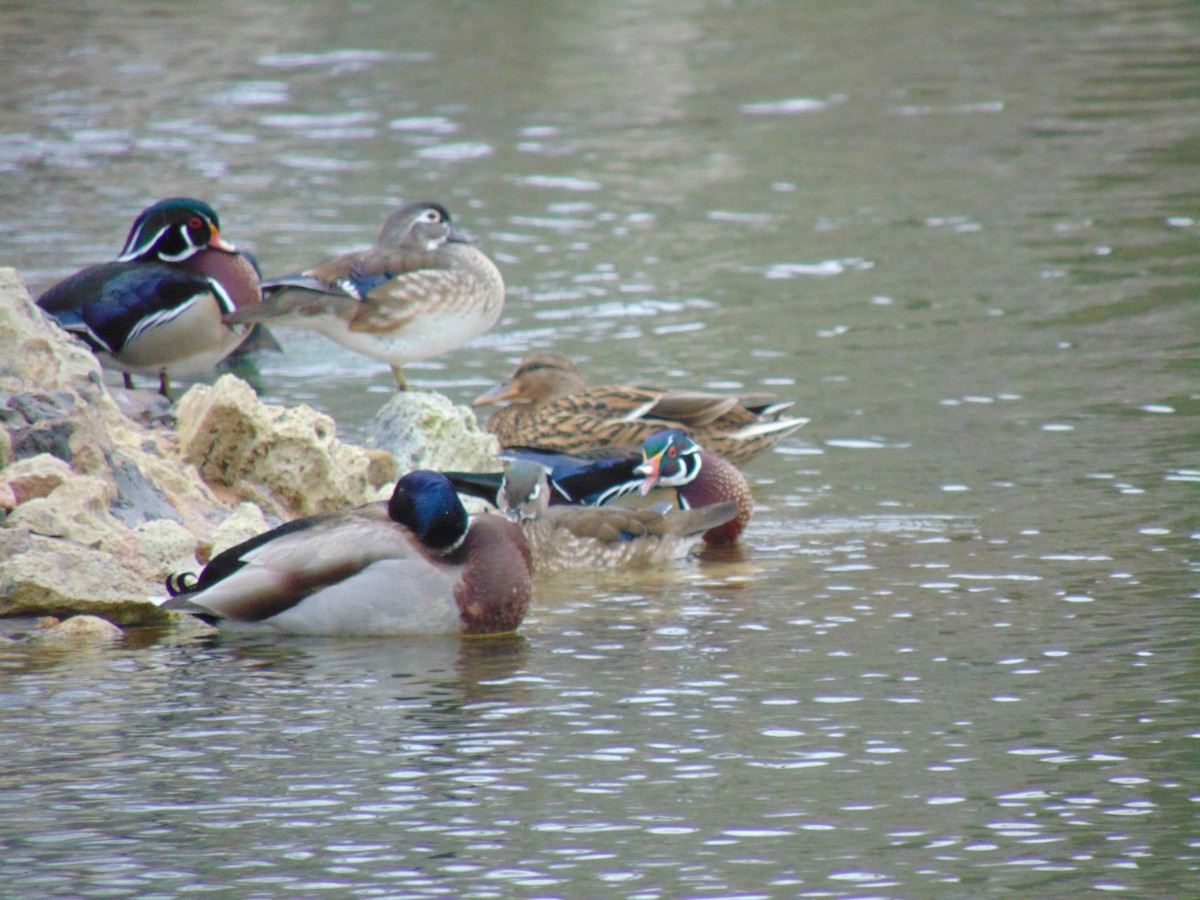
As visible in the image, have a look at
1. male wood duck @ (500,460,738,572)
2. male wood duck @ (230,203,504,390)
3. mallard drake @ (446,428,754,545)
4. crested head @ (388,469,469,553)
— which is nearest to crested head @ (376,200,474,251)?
male wood duck @ (230,203,504,390)

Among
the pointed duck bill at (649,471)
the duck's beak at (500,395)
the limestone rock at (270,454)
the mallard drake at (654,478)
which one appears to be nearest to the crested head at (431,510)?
the limestone rock at (270,454)

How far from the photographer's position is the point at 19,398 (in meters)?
8.41

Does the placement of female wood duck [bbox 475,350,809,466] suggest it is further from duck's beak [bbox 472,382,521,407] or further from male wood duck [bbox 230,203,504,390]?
male wood duck [bbox 230,203,504,390]

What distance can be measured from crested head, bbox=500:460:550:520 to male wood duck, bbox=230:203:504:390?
235 cm

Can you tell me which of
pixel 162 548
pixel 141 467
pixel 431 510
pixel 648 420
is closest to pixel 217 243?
pixel 141 467

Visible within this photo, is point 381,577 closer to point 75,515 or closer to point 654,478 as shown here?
point 75,515

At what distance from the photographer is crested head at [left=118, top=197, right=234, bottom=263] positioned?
34.3ft

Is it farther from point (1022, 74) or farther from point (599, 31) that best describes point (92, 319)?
point (599, 31)

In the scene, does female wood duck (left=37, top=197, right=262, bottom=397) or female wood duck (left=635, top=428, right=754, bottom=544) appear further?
female wood duck (left=37, top=197, right=262, bottom=397)

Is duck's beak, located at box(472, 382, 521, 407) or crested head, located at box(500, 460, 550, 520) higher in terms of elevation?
duck's beak, located at box(472, 382, 521, 407)

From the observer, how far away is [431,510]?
293 inches

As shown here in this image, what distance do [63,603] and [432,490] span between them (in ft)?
4.80

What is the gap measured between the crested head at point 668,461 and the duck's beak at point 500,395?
4.79 feet

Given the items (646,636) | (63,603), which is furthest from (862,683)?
(63,603)
